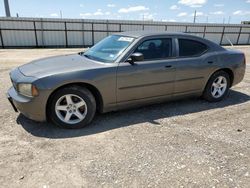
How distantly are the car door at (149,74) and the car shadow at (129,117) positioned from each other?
37 centimetres

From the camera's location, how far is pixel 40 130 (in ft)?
12.1

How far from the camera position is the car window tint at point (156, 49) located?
4238 mm

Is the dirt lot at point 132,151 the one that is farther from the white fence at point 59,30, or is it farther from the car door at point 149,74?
the white fence at point 59,30

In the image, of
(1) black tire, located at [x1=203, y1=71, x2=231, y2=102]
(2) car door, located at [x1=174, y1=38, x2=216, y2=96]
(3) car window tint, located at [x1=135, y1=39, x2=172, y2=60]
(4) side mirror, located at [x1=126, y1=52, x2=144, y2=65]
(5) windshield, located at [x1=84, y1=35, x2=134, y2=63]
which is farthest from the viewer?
(1) black tire, located at [x1=203, y1=71, x2=231, y2=102]

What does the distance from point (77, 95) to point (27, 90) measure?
0.75 metres

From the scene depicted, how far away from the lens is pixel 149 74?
417 centimetres

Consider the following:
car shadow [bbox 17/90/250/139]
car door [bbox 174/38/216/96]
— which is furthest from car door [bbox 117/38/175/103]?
car shadow [bbox 17/90/250/139]

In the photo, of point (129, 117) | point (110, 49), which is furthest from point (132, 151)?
point (110, 49)

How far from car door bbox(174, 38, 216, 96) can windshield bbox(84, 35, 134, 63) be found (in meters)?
1.12

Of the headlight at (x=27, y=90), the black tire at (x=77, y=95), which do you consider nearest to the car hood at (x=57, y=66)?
the headlight at (x=27, y=90)

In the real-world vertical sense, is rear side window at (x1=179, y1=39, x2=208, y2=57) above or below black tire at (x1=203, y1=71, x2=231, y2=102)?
above

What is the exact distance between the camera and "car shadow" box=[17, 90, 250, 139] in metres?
3.66

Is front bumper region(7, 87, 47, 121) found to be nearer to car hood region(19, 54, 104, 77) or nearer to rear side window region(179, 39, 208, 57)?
car hood region(19, 54, 104, 77)

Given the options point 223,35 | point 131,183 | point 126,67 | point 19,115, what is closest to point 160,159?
point 131,183
